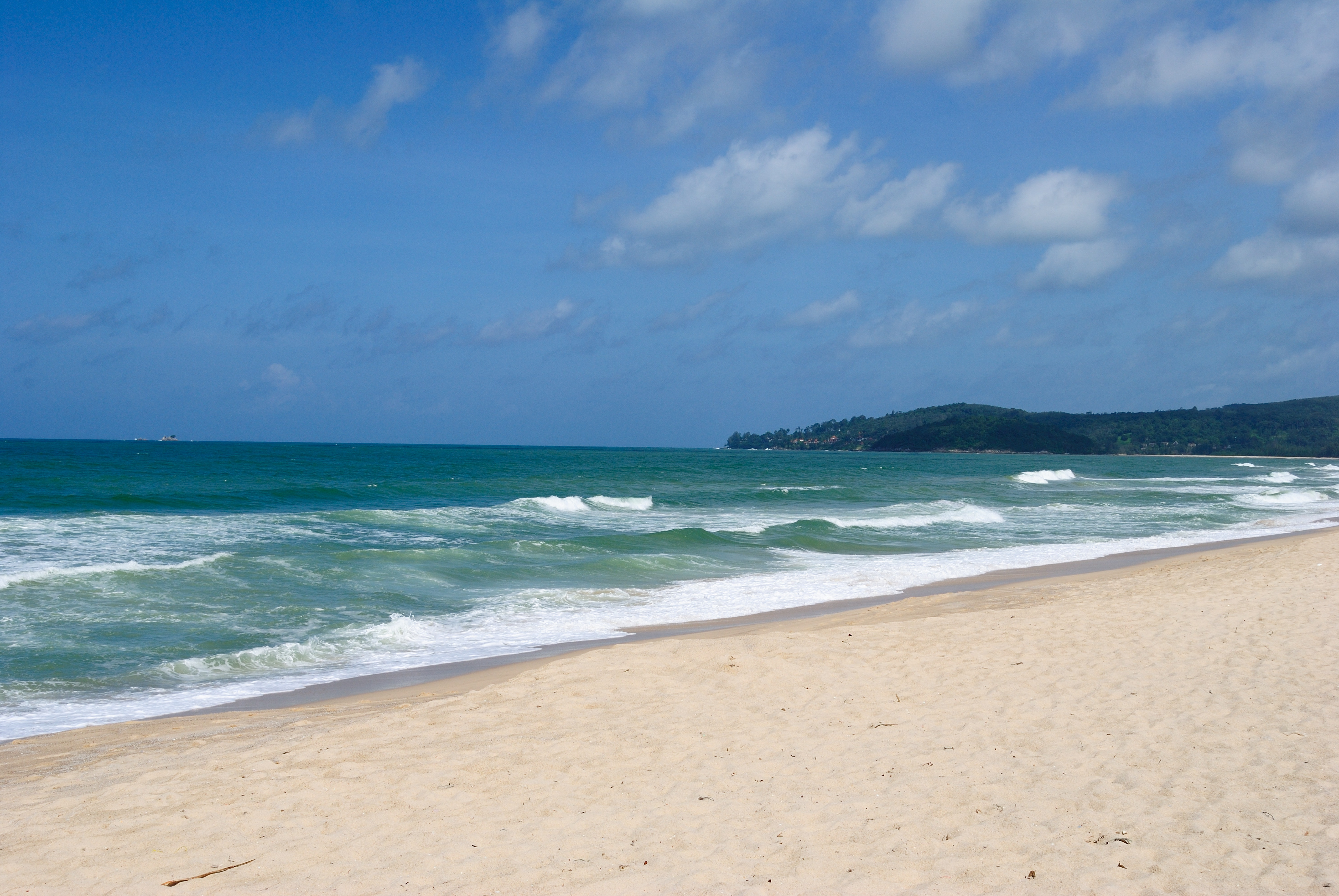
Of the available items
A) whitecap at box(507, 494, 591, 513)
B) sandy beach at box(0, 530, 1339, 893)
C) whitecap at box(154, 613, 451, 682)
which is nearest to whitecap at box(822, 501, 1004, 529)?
whitecap at box(507, 494, 591, 513)

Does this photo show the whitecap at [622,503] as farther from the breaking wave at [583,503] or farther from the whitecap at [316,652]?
the whitecap at [316,652]

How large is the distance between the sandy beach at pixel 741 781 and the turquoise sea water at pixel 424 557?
2.52m

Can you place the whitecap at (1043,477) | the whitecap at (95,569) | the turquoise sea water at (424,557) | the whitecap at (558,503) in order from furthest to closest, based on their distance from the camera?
the whitecap at (1043,477), the whitecap at (558,503), the whitecap at (95,569), the turquoise sea water at (424,557)

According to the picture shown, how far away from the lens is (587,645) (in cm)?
1027

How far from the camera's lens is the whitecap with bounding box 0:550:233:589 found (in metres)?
13.5

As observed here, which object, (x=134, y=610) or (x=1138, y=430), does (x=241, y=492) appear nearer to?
(x=134, y=610)

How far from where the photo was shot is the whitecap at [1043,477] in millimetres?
56438

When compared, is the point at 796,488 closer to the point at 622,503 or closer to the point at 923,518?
the point at 622,503

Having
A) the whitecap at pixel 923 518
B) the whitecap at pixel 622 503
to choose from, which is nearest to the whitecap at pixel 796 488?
the whitecap at pixel 622 503

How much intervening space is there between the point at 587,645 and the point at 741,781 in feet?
17.5

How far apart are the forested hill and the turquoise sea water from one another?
106m

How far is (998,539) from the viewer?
22.8 metres

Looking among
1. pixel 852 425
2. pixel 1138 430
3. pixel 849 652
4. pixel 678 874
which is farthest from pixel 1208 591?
pixel 852 425

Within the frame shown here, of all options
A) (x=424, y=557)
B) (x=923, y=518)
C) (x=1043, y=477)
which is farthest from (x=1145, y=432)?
(x=424, y=557)
